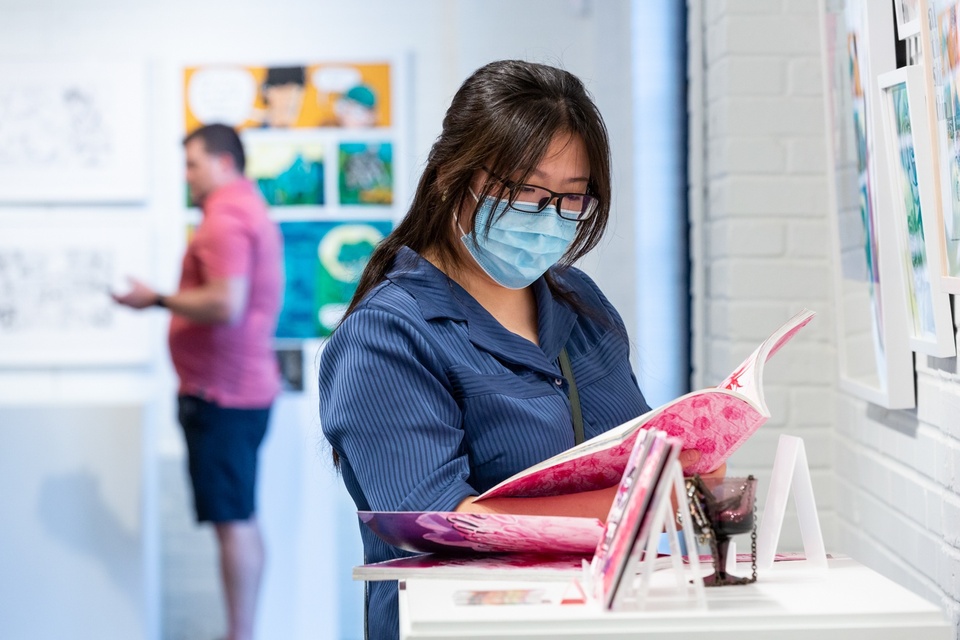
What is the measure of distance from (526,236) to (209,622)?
255 centimetres

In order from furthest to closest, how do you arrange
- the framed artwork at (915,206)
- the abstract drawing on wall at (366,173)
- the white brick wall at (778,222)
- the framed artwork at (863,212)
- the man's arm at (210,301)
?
1. the abstract drawing on wall at (366,173)
2. the man's arm at (210,301)
3. the white brick wall at (778,222)
4. the framed artwork at (863,212)
5. the framed artwork at (915,206)

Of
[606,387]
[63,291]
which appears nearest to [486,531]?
[606,387]

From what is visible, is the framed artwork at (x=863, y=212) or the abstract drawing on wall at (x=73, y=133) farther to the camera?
the abstract drawing on wall at (x=73, y=133)

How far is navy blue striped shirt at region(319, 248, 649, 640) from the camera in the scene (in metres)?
1.21

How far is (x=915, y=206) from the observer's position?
5.23 ft

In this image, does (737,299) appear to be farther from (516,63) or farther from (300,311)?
(300,311)

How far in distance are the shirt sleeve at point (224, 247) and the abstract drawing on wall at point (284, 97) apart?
32cm

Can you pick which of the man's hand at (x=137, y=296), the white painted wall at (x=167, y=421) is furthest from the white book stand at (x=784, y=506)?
the man's hand at (x=137, y=296)

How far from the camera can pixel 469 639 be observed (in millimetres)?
923

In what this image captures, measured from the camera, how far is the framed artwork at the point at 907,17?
1.61 meters

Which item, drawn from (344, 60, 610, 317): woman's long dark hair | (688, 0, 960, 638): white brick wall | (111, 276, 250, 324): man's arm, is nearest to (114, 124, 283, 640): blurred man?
(111, 276, 250, 324): man's arm

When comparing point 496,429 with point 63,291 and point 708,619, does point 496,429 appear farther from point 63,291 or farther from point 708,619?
point 63,291

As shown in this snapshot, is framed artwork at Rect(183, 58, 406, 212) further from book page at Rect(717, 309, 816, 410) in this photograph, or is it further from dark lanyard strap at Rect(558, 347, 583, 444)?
book page at Rect(717, 309, 816, 410)

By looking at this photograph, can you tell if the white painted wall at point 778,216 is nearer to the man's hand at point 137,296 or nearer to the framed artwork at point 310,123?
the framed artwork at point 310,123
